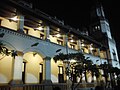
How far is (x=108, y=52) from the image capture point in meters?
36.2

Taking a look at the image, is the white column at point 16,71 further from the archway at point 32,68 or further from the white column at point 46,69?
the white column at point 46,69

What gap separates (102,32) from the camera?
38750 mm

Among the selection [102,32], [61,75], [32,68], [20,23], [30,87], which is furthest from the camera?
[102,32]

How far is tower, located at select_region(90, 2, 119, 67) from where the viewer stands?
122 feet

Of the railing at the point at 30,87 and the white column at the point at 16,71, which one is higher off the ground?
the white column at the point at 16,71

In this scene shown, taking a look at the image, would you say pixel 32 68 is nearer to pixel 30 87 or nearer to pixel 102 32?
pixel 30 87

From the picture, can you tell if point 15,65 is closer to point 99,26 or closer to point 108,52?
point 108,52

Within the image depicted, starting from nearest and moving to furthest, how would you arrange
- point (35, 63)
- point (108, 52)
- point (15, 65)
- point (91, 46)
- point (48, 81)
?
point (15, 65) < point (48, 81) < point (35, 63) < point (91, 46) < point (108, 52)

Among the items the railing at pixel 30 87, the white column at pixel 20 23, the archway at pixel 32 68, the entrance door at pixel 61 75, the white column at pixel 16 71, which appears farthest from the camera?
the entrance door at pixel 61 75

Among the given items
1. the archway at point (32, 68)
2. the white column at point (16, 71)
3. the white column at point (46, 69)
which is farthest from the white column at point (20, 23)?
the white column at point (46, 69)

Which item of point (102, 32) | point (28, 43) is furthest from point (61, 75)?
point (102, 32)

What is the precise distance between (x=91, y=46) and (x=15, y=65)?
2009 centimetres

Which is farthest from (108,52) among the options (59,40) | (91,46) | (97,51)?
(59,40)

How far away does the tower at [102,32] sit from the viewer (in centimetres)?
3719
